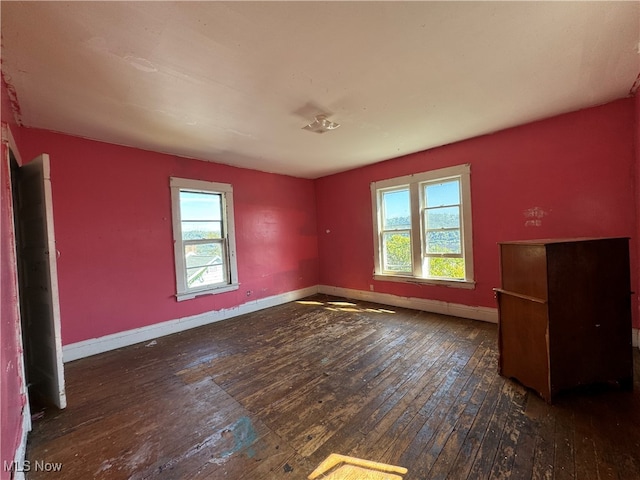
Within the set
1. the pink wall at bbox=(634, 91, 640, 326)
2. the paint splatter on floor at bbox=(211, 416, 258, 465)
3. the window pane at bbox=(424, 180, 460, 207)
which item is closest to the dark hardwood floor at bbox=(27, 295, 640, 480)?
the paint splatter on floor at bbox=(211, 416, 258, 465)

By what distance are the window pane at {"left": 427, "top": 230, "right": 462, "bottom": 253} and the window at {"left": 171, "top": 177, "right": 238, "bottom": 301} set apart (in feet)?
10.4

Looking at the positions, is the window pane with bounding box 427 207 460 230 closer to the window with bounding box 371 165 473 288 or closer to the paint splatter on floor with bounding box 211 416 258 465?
the window with bounding box 371 165 473 288

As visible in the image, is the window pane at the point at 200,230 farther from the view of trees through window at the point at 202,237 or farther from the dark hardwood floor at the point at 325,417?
the dark hardwood floor at the point at 325,417

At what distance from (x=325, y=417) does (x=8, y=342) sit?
6.34ft

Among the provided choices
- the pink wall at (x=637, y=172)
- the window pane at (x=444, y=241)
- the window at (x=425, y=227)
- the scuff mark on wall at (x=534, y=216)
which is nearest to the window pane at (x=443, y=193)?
the window at (x=425, y=227)

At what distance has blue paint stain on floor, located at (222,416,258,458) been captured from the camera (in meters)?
1.58

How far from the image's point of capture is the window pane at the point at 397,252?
14.4 feet

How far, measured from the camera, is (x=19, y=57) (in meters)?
1.67

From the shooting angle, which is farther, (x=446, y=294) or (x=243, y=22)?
(x=446, y=294)

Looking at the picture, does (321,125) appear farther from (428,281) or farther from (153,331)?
(153,331)

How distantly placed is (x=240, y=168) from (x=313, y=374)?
3.46 m

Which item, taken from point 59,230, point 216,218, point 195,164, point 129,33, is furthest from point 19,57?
point 216,218

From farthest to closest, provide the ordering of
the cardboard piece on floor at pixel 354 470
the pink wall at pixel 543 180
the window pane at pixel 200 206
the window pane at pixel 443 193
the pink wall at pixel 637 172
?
the window pane at pixel 200 206 < the window pane at pixel 443 193 < the pink wall at pixel 543 180 < the pink wall at pixel 637 172 < the cardboard piece on floor at pixel 354 470

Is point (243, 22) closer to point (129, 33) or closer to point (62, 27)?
point (129, 33)
